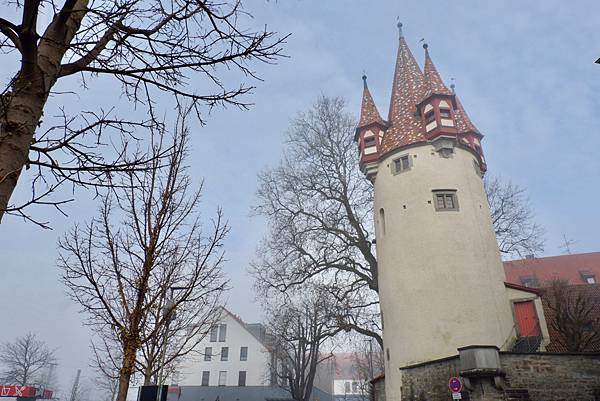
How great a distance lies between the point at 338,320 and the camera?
2019 cm

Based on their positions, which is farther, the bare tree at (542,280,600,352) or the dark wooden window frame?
the dark wooden window frame

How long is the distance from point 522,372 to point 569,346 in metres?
3.56

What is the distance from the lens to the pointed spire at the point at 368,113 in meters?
22.9

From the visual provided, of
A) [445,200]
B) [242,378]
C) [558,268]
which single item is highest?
[558,268]

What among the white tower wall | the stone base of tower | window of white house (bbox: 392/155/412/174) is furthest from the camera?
window of white house (bbox: 392/155/412/174)

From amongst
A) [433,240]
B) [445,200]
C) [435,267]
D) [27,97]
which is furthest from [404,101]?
[27,97]

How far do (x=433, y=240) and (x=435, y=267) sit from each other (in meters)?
1.04

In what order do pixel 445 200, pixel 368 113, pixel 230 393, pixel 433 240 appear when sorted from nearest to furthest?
1. pixel 433 240
2. pixel 445 200
3. pixel 368 113
4. pixel 230 393

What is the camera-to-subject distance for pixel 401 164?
19672 mm

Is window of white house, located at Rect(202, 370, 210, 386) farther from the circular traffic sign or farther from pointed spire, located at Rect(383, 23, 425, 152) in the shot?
the circular traffic sign

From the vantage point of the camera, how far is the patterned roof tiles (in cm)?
2031

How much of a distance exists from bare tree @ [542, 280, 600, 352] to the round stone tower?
159cm

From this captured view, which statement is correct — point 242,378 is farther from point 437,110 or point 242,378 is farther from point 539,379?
point 539,379

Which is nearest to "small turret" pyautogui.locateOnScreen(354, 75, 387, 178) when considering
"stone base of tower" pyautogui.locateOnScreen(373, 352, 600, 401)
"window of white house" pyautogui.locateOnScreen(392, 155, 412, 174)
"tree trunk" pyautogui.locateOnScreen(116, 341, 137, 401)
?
"window of white house" pyautogui.locateOnScreen(392, 155, 412, 174)
